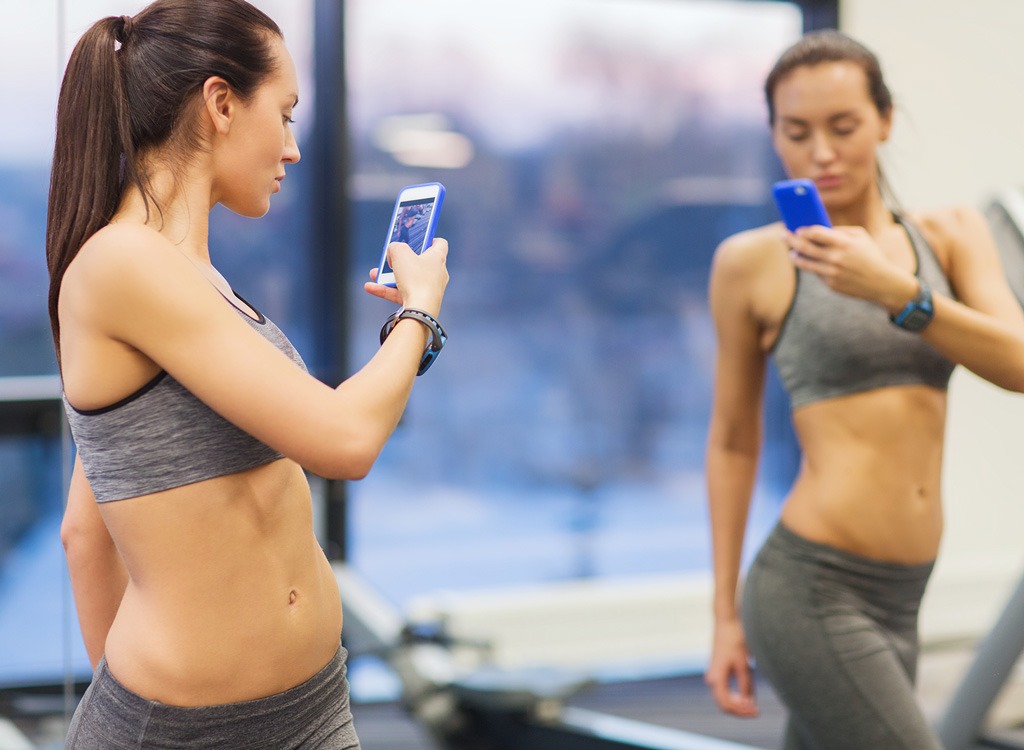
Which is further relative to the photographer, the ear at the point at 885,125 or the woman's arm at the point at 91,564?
the ear at the point at 885,125

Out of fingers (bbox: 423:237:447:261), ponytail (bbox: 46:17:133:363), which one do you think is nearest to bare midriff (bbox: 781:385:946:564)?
fingers (bbox: 423:237:447:261)

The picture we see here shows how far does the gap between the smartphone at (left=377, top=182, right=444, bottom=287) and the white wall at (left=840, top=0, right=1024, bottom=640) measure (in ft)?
9.29

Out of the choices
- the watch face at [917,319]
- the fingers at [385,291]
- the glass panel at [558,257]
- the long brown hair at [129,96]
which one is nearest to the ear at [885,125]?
the watch face at [917,319]

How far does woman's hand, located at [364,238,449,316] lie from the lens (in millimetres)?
1161

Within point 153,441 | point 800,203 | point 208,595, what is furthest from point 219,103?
point 800,203

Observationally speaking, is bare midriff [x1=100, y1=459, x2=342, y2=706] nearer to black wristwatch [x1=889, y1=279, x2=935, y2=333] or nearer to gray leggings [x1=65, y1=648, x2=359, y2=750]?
gray leggings [x1=65, y1=648, x2=359, y2=750]

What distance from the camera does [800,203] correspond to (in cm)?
164

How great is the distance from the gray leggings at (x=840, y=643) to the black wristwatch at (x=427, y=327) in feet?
2.75

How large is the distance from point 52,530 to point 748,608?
1713 mm

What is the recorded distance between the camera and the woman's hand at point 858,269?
159 cm

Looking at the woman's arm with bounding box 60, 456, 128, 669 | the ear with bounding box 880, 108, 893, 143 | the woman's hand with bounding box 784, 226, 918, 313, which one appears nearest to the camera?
the woman's arm with bounding box 60, 456, 128, 669

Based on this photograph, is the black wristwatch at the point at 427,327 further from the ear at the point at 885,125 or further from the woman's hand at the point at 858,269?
the ear at the point at 885,125

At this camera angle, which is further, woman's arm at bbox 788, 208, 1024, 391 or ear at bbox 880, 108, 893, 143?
ear at bbox 880, 108, 893, 143

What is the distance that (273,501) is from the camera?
3.76 feet
